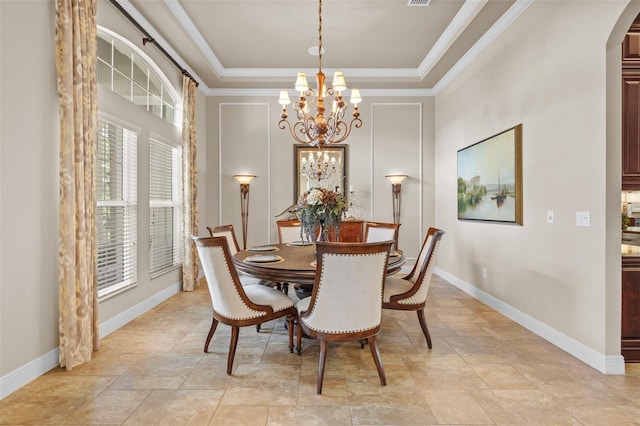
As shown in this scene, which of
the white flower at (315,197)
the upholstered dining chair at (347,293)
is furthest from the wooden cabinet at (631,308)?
Result: the white flower at (315,197)

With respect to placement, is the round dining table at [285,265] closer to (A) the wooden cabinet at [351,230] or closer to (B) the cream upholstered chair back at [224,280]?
(B) the cream upholstered chair back at [224,280]

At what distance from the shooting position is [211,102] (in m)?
5.78

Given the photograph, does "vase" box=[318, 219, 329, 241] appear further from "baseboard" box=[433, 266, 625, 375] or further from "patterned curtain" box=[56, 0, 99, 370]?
"baseboard" box=[433, 266, 625, 375]

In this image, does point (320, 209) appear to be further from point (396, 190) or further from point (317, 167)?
point (396, 190)

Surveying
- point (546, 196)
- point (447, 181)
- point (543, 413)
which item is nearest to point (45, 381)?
point (543, 413)

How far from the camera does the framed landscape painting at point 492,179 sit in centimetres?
342

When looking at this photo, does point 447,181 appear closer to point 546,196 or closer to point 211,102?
point 546,196

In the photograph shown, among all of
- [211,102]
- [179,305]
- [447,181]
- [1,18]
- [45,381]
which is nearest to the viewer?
[1,18]

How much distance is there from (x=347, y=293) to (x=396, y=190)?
384 cm

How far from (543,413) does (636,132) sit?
210 cm

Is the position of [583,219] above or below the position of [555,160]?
below

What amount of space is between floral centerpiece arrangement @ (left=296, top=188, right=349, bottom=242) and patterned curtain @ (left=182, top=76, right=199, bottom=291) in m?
2.39

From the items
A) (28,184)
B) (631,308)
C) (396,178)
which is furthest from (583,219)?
(28,184)

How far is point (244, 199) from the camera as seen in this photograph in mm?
5617
